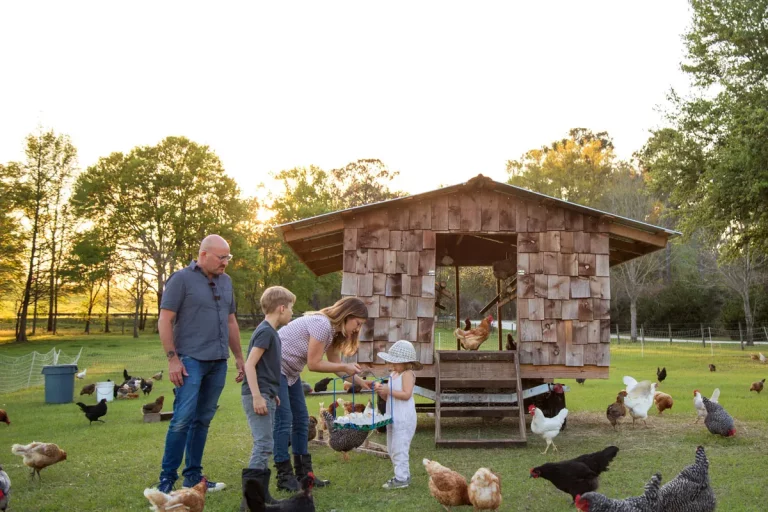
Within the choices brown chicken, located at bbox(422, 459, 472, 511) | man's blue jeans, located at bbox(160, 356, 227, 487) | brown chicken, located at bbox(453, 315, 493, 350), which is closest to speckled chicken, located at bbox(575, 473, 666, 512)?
brown chicken, located at bbox(422, 459, 472, 511)

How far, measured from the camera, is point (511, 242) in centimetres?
1430

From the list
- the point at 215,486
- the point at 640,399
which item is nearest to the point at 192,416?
the point at 215,486

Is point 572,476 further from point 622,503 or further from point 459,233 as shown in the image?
point 459,233

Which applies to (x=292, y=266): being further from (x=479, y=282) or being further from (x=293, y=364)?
(x=293, y=364)

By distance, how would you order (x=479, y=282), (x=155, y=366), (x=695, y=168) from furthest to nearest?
(x=479, y=282), (x=155, y=366), (x=695, y=168)

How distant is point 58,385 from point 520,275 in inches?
417

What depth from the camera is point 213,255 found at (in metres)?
6.03

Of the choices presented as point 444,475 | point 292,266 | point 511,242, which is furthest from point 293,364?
point 292,266

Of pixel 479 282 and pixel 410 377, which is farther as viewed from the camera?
pixel 479 282

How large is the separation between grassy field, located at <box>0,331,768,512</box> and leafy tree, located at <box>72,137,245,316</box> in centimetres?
2730

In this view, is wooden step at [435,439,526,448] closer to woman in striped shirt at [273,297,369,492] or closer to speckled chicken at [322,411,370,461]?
speckled chicken at [322,411,370,461]

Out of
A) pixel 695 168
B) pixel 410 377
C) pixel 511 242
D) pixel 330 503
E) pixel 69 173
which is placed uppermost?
pixel 69 173

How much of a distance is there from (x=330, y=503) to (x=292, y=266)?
4894 centimetres

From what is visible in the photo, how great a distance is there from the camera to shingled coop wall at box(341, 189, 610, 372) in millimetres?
11078
